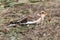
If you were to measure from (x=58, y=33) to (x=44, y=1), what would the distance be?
143 centimetres

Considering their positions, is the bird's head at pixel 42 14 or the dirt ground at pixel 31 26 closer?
the dirt ground at pixel 31 26

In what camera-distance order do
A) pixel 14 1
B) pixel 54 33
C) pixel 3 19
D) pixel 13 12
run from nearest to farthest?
1. pixel 54 33
2. pixel 3 19
3. pixel 13 12
4. pixel 14 1

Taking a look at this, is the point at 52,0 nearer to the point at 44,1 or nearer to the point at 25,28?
the point at 44,1

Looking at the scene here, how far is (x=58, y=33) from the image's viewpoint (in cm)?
425

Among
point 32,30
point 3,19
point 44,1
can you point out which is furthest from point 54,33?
point 44,1

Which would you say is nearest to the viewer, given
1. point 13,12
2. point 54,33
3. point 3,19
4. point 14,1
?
point 54,33

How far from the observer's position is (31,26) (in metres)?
4.42

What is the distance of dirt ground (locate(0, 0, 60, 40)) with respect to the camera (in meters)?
4.15

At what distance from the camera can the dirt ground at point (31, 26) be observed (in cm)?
415

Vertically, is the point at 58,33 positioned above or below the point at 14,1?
below

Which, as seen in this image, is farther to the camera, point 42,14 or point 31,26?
point 42,14

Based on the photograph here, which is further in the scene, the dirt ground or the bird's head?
the bird's head

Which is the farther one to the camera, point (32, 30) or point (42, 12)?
point (42, 12)

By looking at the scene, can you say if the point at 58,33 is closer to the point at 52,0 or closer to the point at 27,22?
the point at 27,22
